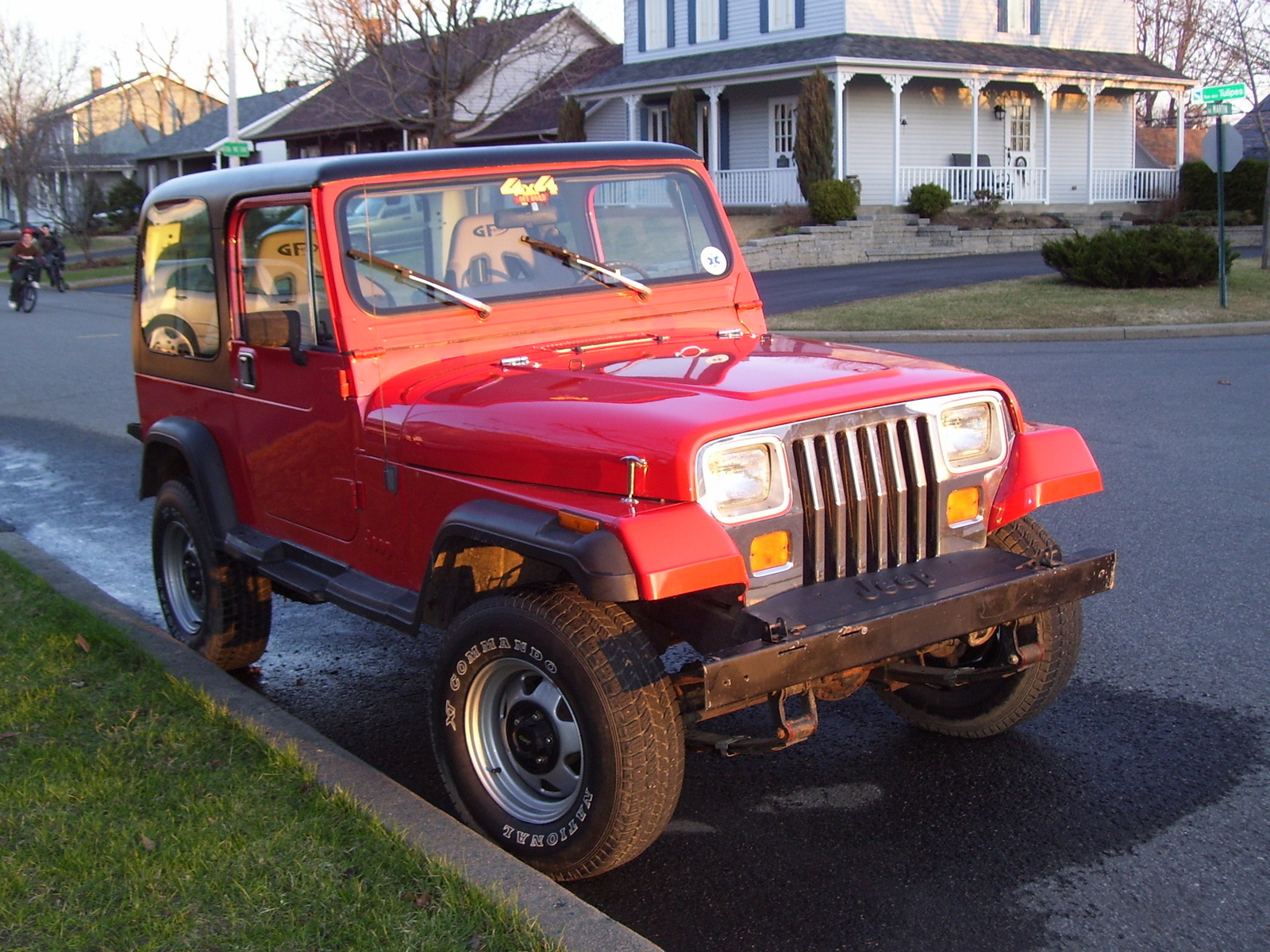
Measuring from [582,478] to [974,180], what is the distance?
98.2 ft

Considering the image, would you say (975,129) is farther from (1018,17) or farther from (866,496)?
(866,496)

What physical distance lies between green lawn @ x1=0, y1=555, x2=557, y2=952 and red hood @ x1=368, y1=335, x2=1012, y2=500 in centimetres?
111

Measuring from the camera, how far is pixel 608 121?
3753cm

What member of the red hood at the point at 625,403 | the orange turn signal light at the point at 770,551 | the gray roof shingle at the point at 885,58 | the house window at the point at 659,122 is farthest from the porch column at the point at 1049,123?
the orange turn signal light at the point at 770,551

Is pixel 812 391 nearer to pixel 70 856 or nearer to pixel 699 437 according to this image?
pixel 699 437

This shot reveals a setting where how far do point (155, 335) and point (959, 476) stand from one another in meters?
3.71

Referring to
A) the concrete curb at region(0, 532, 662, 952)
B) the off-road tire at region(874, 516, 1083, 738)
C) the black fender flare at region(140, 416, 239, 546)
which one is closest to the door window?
the black fender flare at region(140, 416, 239, 546)

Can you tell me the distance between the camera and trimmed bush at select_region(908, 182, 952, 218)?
97.1 feet

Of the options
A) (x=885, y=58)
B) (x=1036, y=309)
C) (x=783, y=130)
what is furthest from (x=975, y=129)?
(x=1036, y=309)

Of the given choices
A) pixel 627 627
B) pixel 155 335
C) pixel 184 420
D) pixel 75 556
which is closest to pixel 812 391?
pixel 627 627

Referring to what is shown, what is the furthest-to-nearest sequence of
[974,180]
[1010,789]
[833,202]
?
[974,180]
[833,202]
[1010,789]

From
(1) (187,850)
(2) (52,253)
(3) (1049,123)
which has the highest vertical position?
(3) (1049,123)

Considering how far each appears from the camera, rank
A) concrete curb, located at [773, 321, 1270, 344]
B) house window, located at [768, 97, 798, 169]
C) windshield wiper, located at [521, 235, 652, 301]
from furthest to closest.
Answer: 1. house window, located at [768, 97, 798, 169]
2. concrete curb, located at [773, 321, 1270, 344]
3. windshield wiper, located at [521, 235, 652, 301]

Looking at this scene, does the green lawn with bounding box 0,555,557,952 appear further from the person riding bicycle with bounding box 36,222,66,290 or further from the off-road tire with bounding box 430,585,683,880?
the person riding bicycle with bounding box 36,222,66,290
